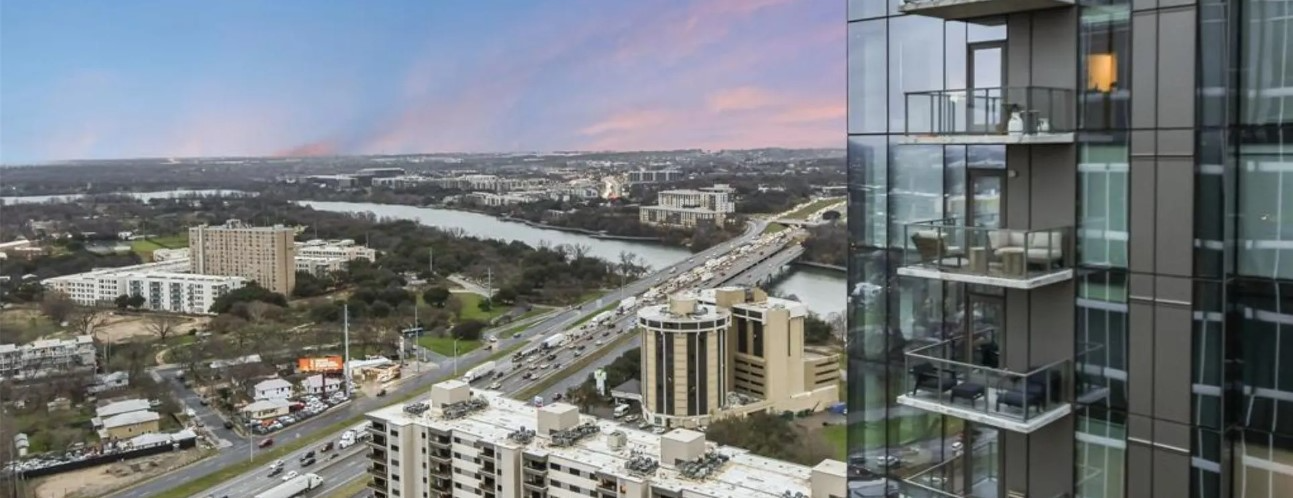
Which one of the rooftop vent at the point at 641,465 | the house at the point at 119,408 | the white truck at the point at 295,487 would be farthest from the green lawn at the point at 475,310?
the rooftop vent at the point at 641,465

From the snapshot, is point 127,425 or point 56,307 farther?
point 56,307

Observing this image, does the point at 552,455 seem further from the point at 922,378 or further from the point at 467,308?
the point at 467,308

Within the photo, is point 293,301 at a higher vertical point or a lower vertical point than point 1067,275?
lower

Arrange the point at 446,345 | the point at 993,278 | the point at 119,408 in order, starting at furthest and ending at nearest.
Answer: the point at 446,345, the point at 119,408, the point at 993,278

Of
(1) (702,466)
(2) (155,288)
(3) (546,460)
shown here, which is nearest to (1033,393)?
(1) (702,466)

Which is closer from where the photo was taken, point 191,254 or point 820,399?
point 820,399

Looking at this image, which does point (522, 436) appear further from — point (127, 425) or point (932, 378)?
point (127, 425)

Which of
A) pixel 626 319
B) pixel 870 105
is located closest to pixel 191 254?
pixel 626 319
